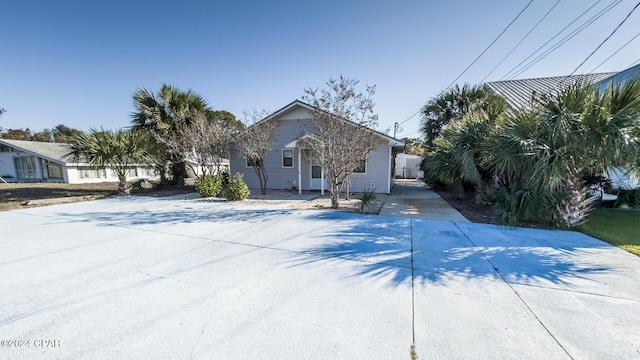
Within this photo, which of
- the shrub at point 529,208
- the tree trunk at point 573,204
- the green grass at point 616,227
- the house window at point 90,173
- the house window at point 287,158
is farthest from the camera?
the house window at point 90,173

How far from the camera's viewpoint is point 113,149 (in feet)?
36.2

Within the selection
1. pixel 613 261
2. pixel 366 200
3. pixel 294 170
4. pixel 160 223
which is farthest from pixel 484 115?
pixel 160 223

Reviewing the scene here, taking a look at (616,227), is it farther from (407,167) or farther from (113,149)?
(407,167)

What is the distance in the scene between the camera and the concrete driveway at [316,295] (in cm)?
209

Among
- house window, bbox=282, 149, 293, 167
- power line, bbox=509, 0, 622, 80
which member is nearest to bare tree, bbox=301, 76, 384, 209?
house window, bbox=282, 149, 293, 167

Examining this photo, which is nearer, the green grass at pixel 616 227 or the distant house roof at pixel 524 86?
the green grass at pixel 616 227

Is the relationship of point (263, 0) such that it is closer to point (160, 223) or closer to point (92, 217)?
point (160, 223)

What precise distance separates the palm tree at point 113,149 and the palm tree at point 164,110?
956 mm

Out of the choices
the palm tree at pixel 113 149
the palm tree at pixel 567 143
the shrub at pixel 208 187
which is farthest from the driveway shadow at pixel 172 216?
the palm tree at pixel 567 143

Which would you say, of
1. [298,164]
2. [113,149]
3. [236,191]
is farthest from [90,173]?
[298,164]

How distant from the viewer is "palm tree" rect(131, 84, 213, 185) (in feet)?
40.3

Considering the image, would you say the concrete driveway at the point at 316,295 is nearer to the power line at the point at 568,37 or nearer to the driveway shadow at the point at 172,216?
the driveway shadow at the point at 172,216

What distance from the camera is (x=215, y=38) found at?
1025 centimetres

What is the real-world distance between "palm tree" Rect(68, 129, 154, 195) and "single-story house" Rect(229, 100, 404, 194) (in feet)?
14.8
